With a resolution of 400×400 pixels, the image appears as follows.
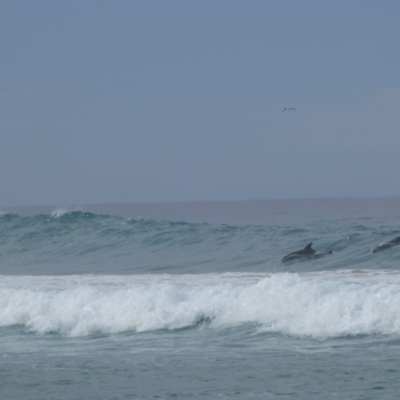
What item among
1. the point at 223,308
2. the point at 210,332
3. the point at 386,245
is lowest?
the point at 210,332

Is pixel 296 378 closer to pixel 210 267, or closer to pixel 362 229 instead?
pixel 210 267

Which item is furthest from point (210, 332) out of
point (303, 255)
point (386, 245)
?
point (386, 245)

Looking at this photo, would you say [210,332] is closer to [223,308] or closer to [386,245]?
[223,308]

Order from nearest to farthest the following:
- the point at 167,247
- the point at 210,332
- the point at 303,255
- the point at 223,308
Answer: the point at 210,332 → the point at 223,308 → the point at 303,255 → the point at 167,247

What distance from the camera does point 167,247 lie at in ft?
91.5

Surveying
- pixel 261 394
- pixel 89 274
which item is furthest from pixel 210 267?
pixel 261 394

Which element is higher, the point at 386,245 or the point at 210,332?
the point at 386,245

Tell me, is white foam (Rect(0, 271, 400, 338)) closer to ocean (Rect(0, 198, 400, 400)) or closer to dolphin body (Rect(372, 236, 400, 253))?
ocean (Rect(0, 198, 400, 400))

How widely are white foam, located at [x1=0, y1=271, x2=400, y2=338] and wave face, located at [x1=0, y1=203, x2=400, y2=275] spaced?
6637 mm

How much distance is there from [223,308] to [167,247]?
14208 mm

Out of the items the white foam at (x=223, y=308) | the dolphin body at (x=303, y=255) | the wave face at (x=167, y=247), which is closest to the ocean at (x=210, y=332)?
the white foam at (x=223, y=308)

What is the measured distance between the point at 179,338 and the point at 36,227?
23554 millimetres

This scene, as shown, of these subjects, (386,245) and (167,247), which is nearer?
(386,245)

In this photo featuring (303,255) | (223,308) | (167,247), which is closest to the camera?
(223,308)
